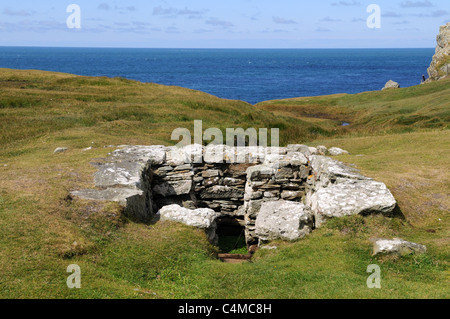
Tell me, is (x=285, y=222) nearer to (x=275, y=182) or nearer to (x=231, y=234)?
(x=275, y=182)

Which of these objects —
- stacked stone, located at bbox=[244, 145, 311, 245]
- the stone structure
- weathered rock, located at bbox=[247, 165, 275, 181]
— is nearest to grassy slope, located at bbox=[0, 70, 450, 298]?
the stone structure

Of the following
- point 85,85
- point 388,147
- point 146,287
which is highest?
point 85,85

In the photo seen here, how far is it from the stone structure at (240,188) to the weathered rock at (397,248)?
2.63 metres

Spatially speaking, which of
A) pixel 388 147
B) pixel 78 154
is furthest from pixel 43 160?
pixel 388 147

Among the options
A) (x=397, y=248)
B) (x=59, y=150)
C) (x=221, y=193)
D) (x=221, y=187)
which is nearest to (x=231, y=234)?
(x=221, y=193)

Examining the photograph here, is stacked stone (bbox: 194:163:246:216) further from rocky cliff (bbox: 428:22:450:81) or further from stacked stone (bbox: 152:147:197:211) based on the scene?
rocky cliff (bbox: 428:22:450:81)

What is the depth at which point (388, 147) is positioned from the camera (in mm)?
29906

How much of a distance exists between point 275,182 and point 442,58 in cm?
9260

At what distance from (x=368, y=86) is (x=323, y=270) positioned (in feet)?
468

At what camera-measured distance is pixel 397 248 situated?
13391 millimetres

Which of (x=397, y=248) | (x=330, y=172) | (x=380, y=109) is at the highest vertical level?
(x=380, y=109)

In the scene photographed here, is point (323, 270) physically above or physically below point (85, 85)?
below

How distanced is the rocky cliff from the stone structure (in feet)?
261
